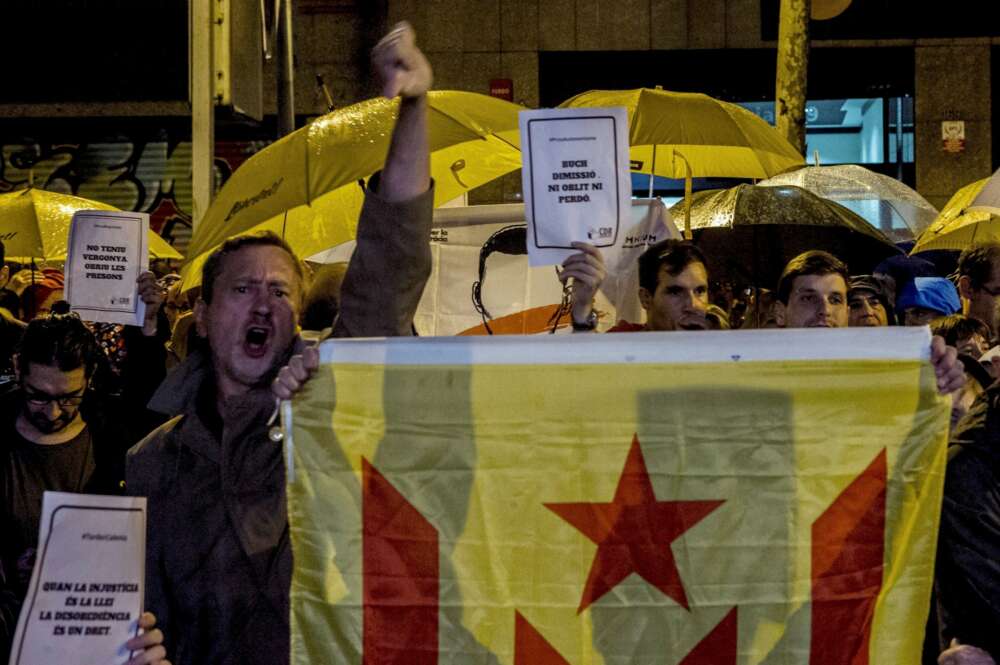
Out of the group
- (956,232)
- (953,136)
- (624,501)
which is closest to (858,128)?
(953,136)

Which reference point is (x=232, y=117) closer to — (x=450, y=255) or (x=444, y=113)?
(x=450, y=255)

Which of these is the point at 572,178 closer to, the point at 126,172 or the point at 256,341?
the point at 256,341

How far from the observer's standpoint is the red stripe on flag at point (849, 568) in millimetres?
3107

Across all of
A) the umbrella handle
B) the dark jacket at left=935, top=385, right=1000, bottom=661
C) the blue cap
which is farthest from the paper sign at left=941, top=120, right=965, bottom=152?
the dark jacket at left=935, top=385, right=1000, bottom=661

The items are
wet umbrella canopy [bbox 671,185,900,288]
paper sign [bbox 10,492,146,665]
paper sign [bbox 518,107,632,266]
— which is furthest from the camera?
wet umbrella canopy [bbox 671,185,900,288]

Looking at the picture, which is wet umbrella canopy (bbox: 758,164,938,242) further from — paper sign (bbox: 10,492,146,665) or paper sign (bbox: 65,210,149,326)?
paper sign (bbox: 10,492,146,665)

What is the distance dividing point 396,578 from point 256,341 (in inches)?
29.0

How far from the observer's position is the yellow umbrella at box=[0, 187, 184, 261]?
9.09m

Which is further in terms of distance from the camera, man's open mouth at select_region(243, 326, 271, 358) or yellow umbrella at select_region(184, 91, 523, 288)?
→ yellow umbrella at select_region(184, 91, 523, 288)

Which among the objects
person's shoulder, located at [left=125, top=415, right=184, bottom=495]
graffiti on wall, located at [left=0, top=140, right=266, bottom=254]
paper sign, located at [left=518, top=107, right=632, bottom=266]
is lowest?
person's shoulder, located at [left=125, top=415, right=184, bottom=495]

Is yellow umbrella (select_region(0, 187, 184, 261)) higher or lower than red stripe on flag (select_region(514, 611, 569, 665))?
higher

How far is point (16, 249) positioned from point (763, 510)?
704cm

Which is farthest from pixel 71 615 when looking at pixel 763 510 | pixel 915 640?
pixel 915 640

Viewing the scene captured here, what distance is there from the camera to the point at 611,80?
645 inches
